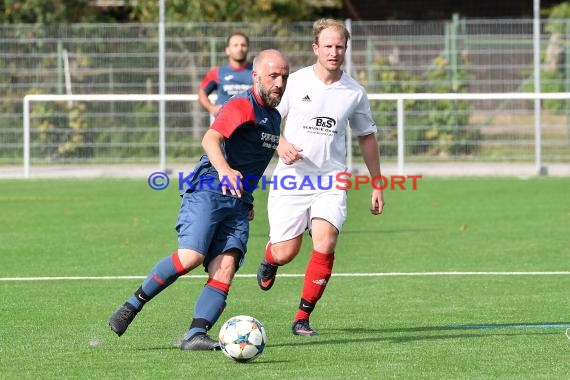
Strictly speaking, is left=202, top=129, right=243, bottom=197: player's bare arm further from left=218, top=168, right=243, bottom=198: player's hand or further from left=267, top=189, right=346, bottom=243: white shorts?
left=267, top=189, right=346, bottom=243: white shorts

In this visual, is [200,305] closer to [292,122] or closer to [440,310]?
[292,122]

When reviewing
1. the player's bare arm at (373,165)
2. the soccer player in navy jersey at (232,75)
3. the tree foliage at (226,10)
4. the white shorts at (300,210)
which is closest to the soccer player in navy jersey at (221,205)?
the white shorts at (300,210)

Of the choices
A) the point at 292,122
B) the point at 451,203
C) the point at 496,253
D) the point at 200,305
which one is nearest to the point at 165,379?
the point at 200,305

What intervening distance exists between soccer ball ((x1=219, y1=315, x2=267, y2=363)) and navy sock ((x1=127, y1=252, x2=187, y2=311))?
1.70 feet

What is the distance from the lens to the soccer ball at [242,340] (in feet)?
23.4

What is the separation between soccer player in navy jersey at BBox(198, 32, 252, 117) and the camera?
48.4ft

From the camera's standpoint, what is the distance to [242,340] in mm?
7125

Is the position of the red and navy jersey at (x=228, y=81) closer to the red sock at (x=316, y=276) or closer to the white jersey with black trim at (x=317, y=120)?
the white jersey with black trim at (x=317, y=120)

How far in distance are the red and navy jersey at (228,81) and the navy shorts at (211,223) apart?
7.15 meters

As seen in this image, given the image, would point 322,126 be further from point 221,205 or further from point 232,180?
point 232,180

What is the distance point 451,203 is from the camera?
1830 cm

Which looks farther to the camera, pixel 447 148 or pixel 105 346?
pixel 447 148

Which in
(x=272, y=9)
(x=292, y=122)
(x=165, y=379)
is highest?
(x=272, y=9)

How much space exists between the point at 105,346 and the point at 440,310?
2.58 m
